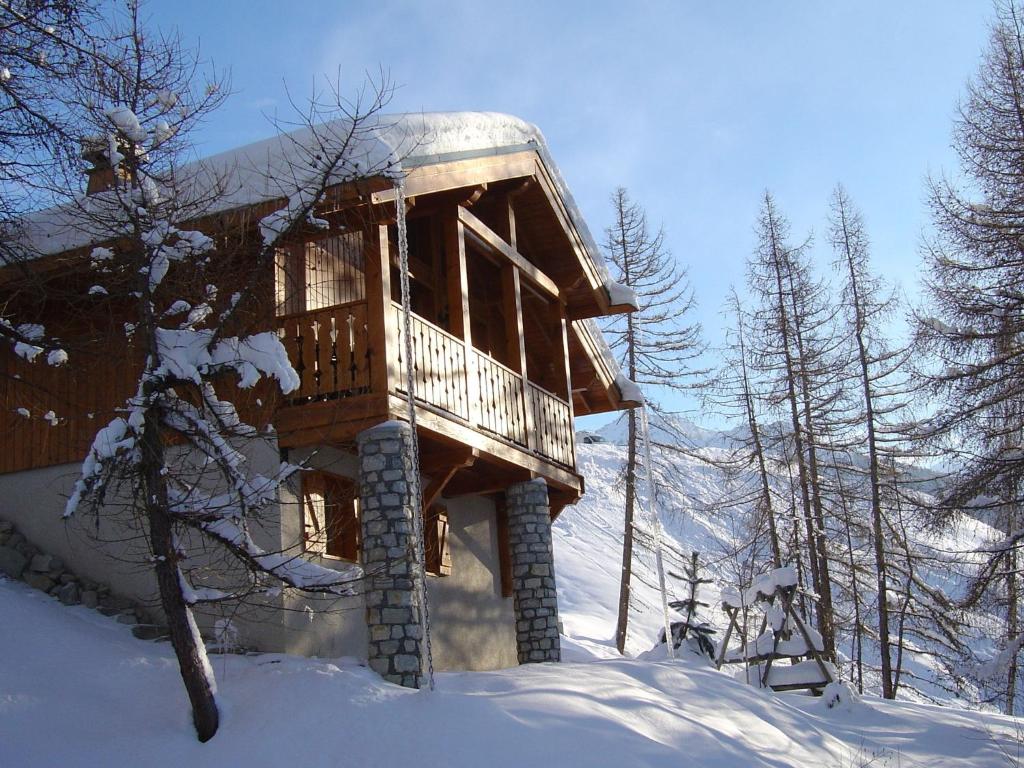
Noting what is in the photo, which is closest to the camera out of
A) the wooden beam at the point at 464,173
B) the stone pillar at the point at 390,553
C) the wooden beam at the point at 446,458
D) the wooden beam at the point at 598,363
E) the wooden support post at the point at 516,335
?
the stone pillar at the point at 390,553

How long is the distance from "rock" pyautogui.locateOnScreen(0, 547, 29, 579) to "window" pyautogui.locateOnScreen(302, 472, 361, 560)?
11.0ft

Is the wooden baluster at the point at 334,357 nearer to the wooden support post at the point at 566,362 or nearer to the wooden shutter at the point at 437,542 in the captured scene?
the wooden shutter at the point at 437,542

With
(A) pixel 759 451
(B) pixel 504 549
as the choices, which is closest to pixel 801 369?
(A) pixel 759 451

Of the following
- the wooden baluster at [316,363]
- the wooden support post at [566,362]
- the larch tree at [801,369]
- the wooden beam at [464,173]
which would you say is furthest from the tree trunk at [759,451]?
the wooden baluster at [316,363]

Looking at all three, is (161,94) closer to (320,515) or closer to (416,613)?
(320,515)

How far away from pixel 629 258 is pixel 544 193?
1118 cm

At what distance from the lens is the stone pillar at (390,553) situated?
9852 mm

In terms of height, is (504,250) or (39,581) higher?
(504,250)

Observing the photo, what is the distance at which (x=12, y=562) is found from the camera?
1141cm

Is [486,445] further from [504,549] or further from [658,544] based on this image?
[658,544]

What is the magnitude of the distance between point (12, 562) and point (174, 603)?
15.0ft

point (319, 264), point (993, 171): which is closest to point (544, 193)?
point (319, 264)

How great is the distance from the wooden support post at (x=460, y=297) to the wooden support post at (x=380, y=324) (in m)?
1.88

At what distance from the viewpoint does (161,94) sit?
29.5 feet
